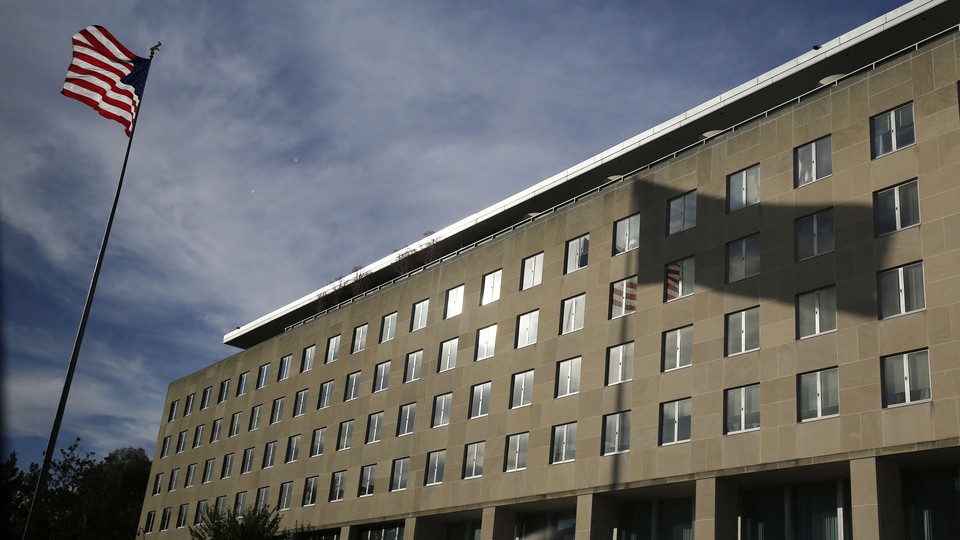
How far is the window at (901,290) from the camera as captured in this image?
32500mm

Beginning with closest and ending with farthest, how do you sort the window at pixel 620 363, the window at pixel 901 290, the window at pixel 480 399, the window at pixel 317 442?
the window at pixel 901 290
the window at pixel 620 363
the window at pixel 480 399
the window at pixel 317 442

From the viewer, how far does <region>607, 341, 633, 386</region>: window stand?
4222 cm

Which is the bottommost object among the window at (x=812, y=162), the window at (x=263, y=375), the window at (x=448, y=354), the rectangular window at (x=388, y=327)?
the window at (x=448, y=354)

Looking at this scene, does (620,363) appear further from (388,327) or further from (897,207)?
(388,327)

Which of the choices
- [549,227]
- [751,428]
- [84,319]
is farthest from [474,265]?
[84,319]

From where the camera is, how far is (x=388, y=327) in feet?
198

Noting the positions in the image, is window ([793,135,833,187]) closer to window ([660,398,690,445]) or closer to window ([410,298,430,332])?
window ([660,398,690,445])

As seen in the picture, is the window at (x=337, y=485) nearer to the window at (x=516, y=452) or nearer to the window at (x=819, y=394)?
the window at (x=516, y=452)

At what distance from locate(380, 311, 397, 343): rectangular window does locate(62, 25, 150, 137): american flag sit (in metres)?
30.9

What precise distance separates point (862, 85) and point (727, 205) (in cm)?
724

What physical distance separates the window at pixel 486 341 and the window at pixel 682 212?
486 inches

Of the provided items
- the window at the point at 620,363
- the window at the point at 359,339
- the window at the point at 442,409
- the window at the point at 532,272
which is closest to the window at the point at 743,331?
the window at the point at 620,363

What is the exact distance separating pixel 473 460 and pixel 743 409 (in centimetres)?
1686

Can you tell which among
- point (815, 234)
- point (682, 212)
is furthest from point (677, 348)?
point (815, 234)
